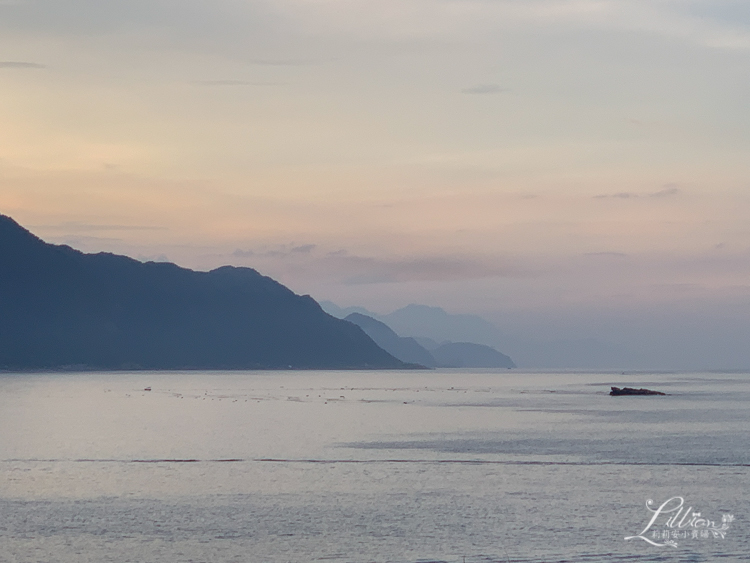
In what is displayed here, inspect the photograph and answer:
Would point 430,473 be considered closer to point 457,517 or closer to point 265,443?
point 457,517

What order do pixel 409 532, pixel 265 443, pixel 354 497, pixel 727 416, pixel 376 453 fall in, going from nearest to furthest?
Result: 1. pixel 409 532
2. pixel 354 497
3. pixel 376 453
4. pixel 265 443
5. pixel 727 416

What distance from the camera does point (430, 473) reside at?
67.5 m

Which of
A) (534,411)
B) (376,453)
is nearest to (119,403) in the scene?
(534,411)

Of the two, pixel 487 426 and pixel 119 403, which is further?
pixel 119 403

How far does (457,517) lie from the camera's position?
48.9 metres

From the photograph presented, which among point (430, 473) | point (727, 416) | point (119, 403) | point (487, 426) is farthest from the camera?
point (119, 403)

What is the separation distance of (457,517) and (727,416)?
103145 mm

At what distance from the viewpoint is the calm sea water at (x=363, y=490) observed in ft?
136

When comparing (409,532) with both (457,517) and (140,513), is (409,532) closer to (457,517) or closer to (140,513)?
(457,517)

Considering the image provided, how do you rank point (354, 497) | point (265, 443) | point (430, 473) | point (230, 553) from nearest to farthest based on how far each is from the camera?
point (230, 553)
point (354, 497)
point (430, 473)
point (265, 443)

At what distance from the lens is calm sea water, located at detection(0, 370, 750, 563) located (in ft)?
136

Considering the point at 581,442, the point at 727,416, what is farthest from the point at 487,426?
the point at 727,416

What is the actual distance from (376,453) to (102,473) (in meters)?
25.0

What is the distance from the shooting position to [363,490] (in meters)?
58.6
